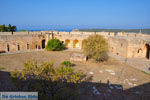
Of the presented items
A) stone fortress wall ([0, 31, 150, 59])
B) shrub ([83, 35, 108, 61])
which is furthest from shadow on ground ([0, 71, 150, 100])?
stone fortress wall ([0, 31, 150, 59])

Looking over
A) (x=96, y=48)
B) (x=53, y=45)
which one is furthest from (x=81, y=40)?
(x=96, y=48)

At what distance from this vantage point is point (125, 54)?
14.0 m

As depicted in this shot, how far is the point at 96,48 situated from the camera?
38.8ft

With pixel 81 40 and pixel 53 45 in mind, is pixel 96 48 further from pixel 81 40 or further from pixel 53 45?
pixel 81 40

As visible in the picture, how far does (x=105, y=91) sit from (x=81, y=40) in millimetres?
12749

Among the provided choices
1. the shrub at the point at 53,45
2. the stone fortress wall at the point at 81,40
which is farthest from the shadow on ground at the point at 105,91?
the shrub at the point at 53,45

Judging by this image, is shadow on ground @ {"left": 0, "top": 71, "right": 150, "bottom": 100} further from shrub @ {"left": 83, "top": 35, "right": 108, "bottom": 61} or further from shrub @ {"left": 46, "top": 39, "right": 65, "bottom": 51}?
shrub @ {"left": 46, "top": 39, "right": 65, "bottom": 51}

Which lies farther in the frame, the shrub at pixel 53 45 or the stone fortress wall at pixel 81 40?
the shrub at pixel 53 45

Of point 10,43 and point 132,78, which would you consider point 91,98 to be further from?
point 10,43

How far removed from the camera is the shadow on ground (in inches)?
244

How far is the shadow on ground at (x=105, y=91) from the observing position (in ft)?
20.3

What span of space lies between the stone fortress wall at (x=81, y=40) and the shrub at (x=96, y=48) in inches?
137

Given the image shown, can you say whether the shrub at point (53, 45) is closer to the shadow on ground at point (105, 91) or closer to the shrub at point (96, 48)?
the shrub at point (96, 48)

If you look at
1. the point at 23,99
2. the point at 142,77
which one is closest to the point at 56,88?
the point at 23,99
